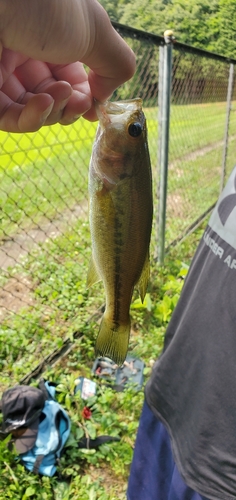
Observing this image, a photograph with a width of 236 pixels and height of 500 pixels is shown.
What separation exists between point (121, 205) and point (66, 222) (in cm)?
270

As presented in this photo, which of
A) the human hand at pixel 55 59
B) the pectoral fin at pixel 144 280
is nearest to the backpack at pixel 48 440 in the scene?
the pectoral fin at pixel 144 280

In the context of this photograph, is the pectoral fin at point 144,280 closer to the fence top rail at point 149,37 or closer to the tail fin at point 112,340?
the tail fin at point 112,340

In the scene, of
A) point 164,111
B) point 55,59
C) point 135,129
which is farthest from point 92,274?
point 164,111

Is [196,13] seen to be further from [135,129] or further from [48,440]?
[48,440]

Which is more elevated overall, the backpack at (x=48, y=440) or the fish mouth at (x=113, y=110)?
the fish mouth at (x=113, y=110)

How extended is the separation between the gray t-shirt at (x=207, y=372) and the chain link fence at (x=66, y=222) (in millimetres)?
1190

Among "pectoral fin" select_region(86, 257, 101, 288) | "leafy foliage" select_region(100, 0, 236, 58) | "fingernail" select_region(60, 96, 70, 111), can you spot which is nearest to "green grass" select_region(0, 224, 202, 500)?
"pectoral fin" select_region(86, 257, 101, 288)

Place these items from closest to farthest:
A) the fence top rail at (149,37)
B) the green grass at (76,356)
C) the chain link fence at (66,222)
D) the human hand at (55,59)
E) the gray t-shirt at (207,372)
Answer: the human hand at (55,59) < the gray t-shirt at (207,372) < the green grass at (76,356) < the fence top rail at (149,37) < the chain link fence at (66,222)

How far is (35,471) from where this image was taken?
209 centimetres

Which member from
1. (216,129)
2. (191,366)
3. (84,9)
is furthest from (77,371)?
(216,129)

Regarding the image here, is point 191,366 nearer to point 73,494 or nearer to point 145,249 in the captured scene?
point 145,249

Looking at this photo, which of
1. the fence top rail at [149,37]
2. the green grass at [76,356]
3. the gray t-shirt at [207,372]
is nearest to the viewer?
the gray t-shirt at [207,372]

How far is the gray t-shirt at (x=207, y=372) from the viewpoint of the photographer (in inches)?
58.7

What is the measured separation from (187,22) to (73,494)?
2.35 meters
